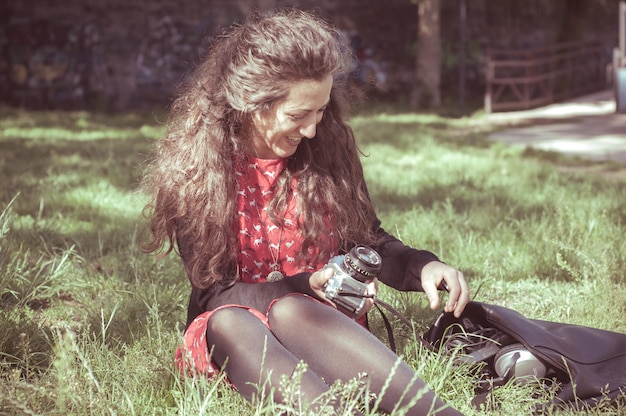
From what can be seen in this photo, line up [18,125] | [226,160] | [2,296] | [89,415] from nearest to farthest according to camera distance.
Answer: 1. [89,415]
2. [226,160]
3. [2,296]
4. [18,125]

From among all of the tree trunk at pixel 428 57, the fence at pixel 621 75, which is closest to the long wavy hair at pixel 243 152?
the fence at pixel 621 75

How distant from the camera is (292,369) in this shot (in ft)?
7.00

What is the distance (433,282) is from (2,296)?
1.80 m

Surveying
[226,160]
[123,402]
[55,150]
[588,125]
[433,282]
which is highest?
[226,160]

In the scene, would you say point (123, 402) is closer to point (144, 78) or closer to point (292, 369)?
point (292, 369)

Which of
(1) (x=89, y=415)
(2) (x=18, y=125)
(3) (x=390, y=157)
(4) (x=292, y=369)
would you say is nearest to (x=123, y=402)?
(1) (x=89, y=415)

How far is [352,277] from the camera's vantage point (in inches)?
87.6

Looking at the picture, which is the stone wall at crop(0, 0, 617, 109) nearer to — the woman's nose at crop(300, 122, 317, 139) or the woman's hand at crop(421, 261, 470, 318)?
the woman's nose at crop(300, 122, 317, 139)

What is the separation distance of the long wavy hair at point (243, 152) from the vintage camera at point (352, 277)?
15.3 inches

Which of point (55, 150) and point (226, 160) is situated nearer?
point (226, 160)

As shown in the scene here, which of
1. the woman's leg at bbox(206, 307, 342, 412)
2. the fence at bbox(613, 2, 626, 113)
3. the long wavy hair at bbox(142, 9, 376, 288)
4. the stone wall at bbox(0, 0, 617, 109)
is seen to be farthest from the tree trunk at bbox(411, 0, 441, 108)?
the woman's leg at bbox(206, 307, 342, 412)

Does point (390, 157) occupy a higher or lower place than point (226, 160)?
lower

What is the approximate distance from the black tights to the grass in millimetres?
61

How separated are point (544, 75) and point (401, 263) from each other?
12709mm
